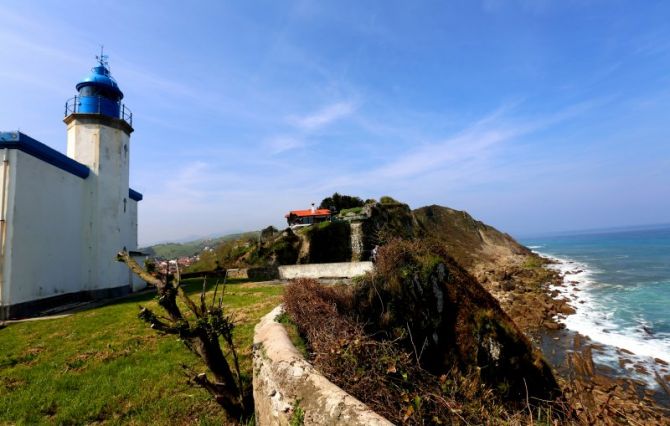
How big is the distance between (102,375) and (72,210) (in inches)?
530

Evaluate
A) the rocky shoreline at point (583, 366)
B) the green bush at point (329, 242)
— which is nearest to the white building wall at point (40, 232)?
the green bush at point (329, 242)

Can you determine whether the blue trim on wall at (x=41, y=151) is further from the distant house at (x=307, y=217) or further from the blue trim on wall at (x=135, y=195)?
the distant house at (x=307, y=217)

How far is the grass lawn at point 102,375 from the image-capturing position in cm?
516

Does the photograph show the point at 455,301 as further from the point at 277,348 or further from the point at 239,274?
the point at 239,274

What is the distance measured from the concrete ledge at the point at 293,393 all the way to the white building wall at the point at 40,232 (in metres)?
13.7

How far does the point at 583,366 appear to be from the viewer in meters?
14.4

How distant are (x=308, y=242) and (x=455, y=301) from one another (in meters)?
18.2

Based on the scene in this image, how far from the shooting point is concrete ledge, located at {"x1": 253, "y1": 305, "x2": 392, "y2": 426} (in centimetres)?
290

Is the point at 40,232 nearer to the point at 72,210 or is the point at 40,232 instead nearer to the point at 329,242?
the point at 72,210

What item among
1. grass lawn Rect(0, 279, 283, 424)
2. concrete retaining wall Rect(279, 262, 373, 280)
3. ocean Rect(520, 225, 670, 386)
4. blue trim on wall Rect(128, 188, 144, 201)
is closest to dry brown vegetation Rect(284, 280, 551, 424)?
grass lawn Rect(0, 279, 283, 424)

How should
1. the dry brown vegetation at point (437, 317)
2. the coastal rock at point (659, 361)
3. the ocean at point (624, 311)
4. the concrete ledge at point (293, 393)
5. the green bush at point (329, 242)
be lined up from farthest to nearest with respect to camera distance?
the green bush at point (329, 242), the ocean at point (624, 311), the coastal rock at point (659, 361), the dry brown vegetation at point (437, 317), the concrete ledge at point (293, 393)

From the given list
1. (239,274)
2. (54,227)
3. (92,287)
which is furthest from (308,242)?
(54,227)

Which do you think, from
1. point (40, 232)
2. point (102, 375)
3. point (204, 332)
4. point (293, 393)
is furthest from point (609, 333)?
point (40, 232)

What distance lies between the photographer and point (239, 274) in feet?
69.8
